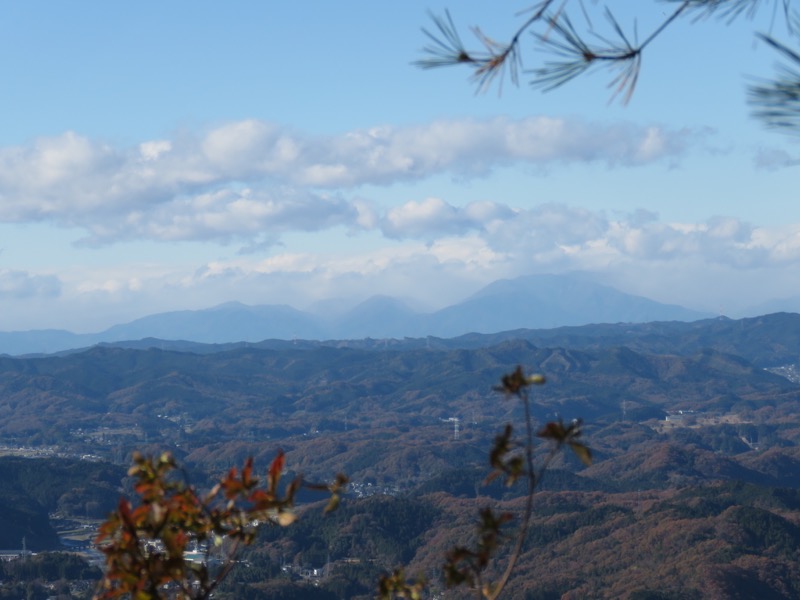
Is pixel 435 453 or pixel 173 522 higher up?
pixel 173 522

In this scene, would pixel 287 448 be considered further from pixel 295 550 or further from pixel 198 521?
pixel 198 521

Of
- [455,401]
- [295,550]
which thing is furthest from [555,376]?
[295,550]

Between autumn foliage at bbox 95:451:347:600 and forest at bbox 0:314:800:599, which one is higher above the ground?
autumn foliage at bbox 95:451:347:600

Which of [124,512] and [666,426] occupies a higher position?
[124,512]

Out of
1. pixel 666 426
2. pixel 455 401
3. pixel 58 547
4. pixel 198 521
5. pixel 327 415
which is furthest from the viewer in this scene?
pixel 455 401

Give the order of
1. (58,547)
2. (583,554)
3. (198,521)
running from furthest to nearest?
(58,547), (583,554), (198,521)

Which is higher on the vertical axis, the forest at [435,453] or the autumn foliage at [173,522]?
the autumn foliage at [173,522]

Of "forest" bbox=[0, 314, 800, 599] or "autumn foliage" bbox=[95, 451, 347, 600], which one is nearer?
"autumn foliage" bbox=[95, 451, 347, 600]

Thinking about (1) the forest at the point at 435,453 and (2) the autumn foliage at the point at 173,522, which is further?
(1) the forest at the point at 435,453

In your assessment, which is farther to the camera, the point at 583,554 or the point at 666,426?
the point at 666,426

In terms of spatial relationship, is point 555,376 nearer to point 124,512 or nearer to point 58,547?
point 58,547

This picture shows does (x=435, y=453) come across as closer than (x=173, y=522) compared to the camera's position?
No
